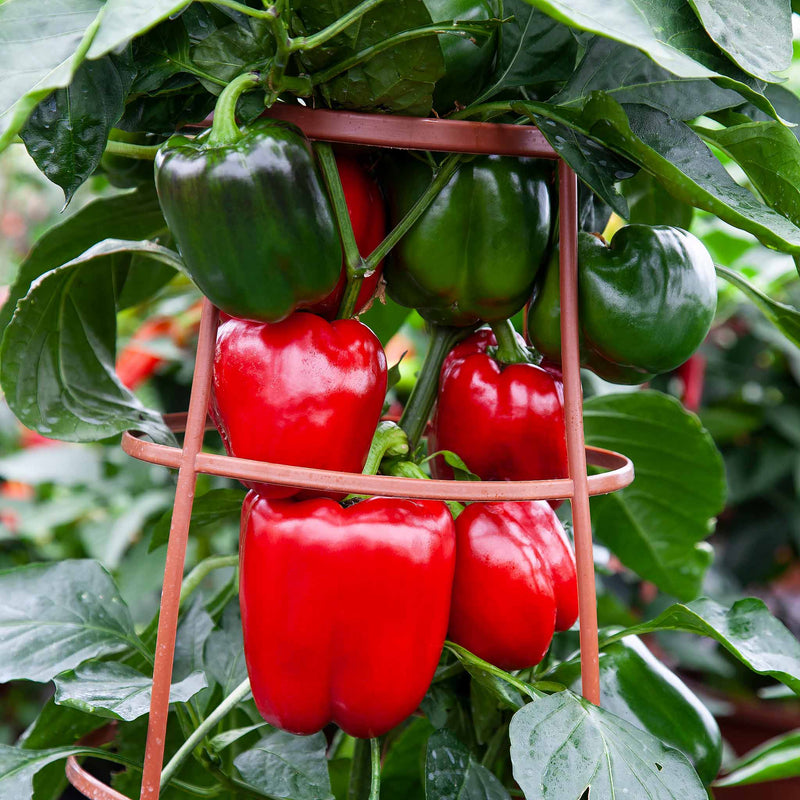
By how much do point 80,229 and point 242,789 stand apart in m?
0.49

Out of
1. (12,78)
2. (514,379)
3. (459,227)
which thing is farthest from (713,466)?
(12,78)

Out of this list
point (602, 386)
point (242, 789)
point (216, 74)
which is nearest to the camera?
point (216, 74)

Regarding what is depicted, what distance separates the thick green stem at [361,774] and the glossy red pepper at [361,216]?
358mm

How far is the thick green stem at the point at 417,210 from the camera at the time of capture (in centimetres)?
58

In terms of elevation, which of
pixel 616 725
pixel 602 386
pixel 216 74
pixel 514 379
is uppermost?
pixel 216 74

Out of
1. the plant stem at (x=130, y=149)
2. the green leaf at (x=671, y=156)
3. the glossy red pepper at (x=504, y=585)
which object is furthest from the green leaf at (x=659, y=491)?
the plant stem at (x=130, y=149)

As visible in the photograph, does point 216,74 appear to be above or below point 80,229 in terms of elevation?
above

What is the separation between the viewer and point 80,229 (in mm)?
800

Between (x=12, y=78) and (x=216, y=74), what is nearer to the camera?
(x=12, y=78)

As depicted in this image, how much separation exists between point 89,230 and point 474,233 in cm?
38

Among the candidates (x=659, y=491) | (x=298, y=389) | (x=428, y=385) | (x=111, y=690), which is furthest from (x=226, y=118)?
(x=659, y=491)

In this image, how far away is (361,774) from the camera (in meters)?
0.72

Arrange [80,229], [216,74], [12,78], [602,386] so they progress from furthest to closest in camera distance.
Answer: [602,386] → [80,229] → [216,74] → [12,78]

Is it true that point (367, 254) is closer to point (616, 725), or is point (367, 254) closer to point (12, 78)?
point (12, 78)
